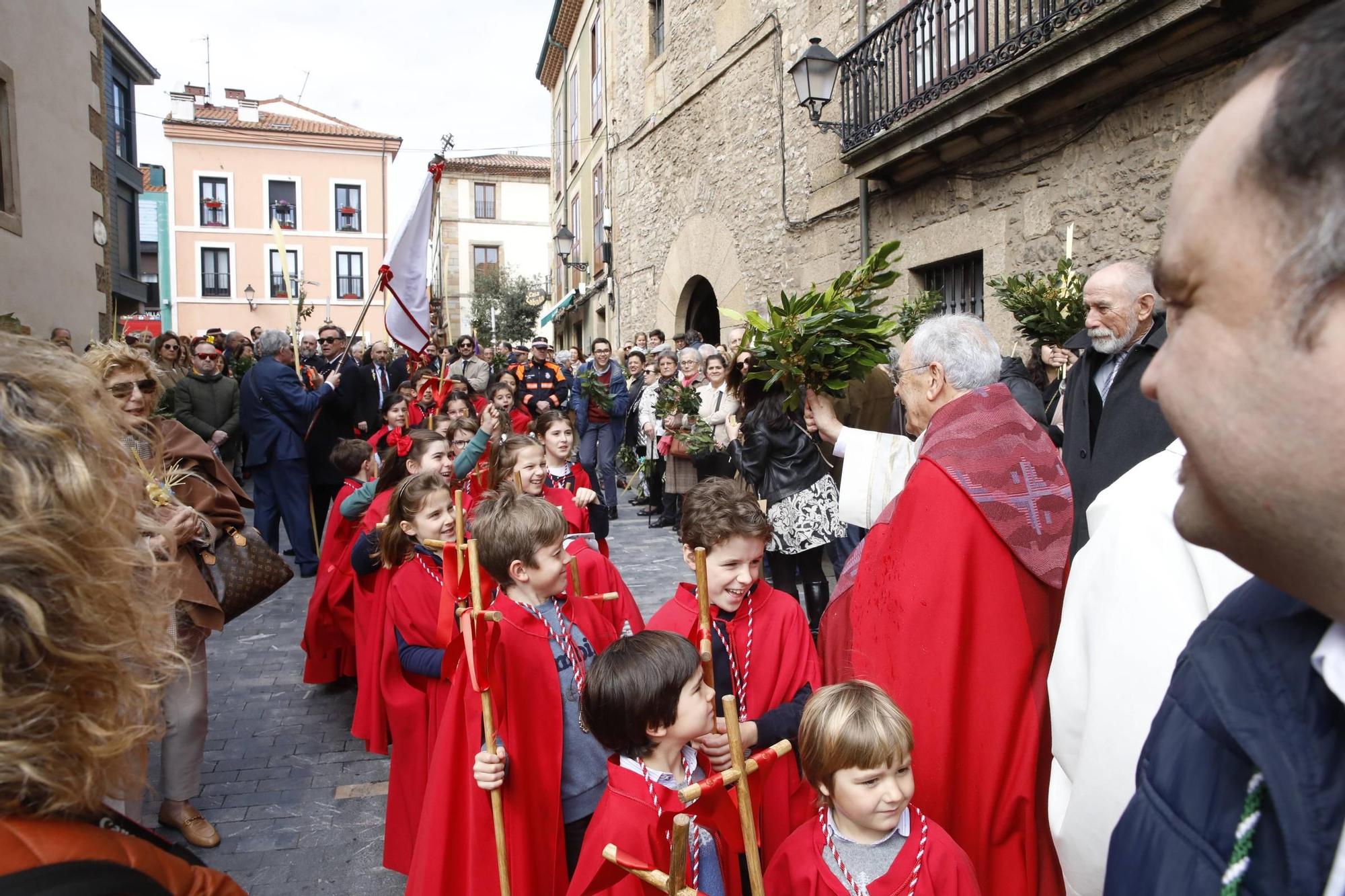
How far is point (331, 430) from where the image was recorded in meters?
8.77

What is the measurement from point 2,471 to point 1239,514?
47.4 inches

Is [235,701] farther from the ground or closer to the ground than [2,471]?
closer to the ground

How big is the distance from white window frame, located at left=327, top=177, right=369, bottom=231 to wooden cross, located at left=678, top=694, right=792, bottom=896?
45.6 metres

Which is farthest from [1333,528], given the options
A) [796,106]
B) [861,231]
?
[796,106]

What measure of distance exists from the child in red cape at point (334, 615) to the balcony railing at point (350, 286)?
4197cm

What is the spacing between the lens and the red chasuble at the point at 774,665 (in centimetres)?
277

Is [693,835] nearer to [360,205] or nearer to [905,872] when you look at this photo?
[905,872]

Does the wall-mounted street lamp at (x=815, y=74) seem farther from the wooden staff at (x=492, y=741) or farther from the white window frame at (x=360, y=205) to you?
the white window frame at (x=360, y=205)

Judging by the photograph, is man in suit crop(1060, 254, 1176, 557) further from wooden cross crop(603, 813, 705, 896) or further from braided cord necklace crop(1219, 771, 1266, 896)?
braided cord necklace crop(1219, 771, 1266, 896)

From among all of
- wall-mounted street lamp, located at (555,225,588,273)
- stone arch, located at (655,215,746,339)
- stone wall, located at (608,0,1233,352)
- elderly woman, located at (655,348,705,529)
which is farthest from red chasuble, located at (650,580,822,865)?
wall-mounted street lamp, located at (555,225,588,273)

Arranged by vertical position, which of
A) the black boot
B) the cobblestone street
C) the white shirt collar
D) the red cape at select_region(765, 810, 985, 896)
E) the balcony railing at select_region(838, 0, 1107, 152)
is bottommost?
the cobblestone street

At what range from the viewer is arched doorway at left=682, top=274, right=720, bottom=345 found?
1645cm

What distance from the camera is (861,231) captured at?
10.6 m

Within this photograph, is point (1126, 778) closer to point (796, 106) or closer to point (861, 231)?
point (861, 231)
